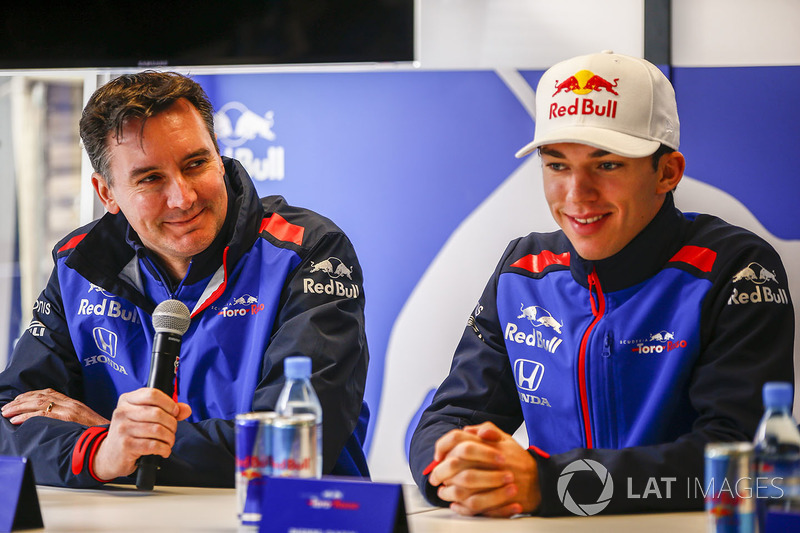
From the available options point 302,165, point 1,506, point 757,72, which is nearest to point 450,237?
point 302,165

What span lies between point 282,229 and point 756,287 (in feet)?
3.50

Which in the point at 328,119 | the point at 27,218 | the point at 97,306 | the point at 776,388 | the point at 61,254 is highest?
the point at 328,119

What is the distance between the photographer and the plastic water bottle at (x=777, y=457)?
1.00 metres

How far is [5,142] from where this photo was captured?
3135 mm

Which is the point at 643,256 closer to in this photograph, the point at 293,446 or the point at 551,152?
the point at 551,152

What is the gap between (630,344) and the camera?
1.82 metres

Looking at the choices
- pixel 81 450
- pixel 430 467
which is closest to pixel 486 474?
pixel 430 467

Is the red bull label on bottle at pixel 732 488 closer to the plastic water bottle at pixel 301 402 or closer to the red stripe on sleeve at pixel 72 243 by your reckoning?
the plastic water bottle at pixel 301 402

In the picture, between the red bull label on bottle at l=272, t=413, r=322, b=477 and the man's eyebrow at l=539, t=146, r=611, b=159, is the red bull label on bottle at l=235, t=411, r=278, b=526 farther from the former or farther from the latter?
the man's eyebrow at l=539, t=146, r=611, b=159

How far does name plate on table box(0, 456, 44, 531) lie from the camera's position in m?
1.25

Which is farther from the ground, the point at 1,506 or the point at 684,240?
the point at 684,240

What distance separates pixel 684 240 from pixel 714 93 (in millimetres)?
1004

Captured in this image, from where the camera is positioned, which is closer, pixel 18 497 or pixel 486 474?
pixel 18 497

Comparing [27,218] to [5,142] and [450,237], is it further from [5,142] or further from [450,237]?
[450,237]
